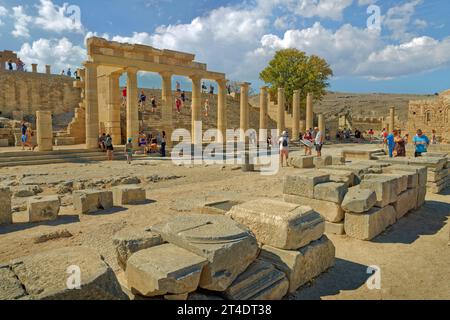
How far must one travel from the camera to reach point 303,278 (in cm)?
Result: 420

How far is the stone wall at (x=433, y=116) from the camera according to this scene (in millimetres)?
30466

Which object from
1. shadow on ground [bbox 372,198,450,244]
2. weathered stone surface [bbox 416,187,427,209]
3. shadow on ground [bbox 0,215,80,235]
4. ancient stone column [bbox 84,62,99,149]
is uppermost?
ancient stone column [bbox 84,62,99,149]

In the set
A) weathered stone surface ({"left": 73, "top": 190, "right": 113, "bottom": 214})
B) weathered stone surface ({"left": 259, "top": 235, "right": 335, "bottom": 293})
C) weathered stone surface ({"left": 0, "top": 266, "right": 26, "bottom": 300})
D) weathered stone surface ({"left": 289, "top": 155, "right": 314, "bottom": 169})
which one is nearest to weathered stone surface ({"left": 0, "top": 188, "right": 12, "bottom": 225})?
weathered stone surface ({"left": 73, "top": 190, "right": 113, "bottom": 214})

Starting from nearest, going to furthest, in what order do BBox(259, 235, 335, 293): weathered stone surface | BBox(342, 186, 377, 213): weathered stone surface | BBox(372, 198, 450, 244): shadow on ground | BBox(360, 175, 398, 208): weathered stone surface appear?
BBox(259, 235, 335, 293): weathered stone surface
BBox(342, 186, 377, 213): weathered stone surface
BBox(372, 198, 450, 244): shadow on ground
BBox(360, 175, 398, 208): weathered stone surface

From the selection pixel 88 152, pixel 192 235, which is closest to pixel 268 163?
pixel 88 152

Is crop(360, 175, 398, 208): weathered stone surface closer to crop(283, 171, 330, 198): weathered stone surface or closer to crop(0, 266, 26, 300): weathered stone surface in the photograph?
crop(283, 171, 330, 198): weathered stone surface

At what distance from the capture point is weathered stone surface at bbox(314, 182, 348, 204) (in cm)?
602

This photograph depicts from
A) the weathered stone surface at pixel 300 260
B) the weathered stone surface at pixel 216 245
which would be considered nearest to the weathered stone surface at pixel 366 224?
the weathered stone surface at pixel 300 260

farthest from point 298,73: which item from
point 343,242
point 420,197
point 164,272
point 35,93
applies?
point 164,272

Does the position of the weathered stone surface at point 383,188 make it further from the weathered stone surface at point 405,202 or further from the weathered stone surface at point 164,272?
the weathered stone surface at point 164,272

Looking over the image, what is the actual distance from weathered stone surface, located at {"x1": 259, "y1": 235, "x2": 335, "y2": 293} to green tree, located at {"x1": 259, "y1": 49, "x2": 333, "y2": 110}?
3482 cm

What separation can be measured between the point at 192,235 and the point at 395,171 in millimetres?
6398

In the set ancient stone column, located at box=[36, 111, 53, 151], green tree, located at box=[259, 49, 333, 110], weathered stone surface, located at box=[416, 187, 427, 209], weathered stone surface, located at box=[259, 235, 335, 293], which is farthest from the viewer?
green tree, located at box=[259, 49, 333, 110]

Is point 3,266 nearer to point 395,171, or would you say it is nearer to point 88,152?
point 395,171
